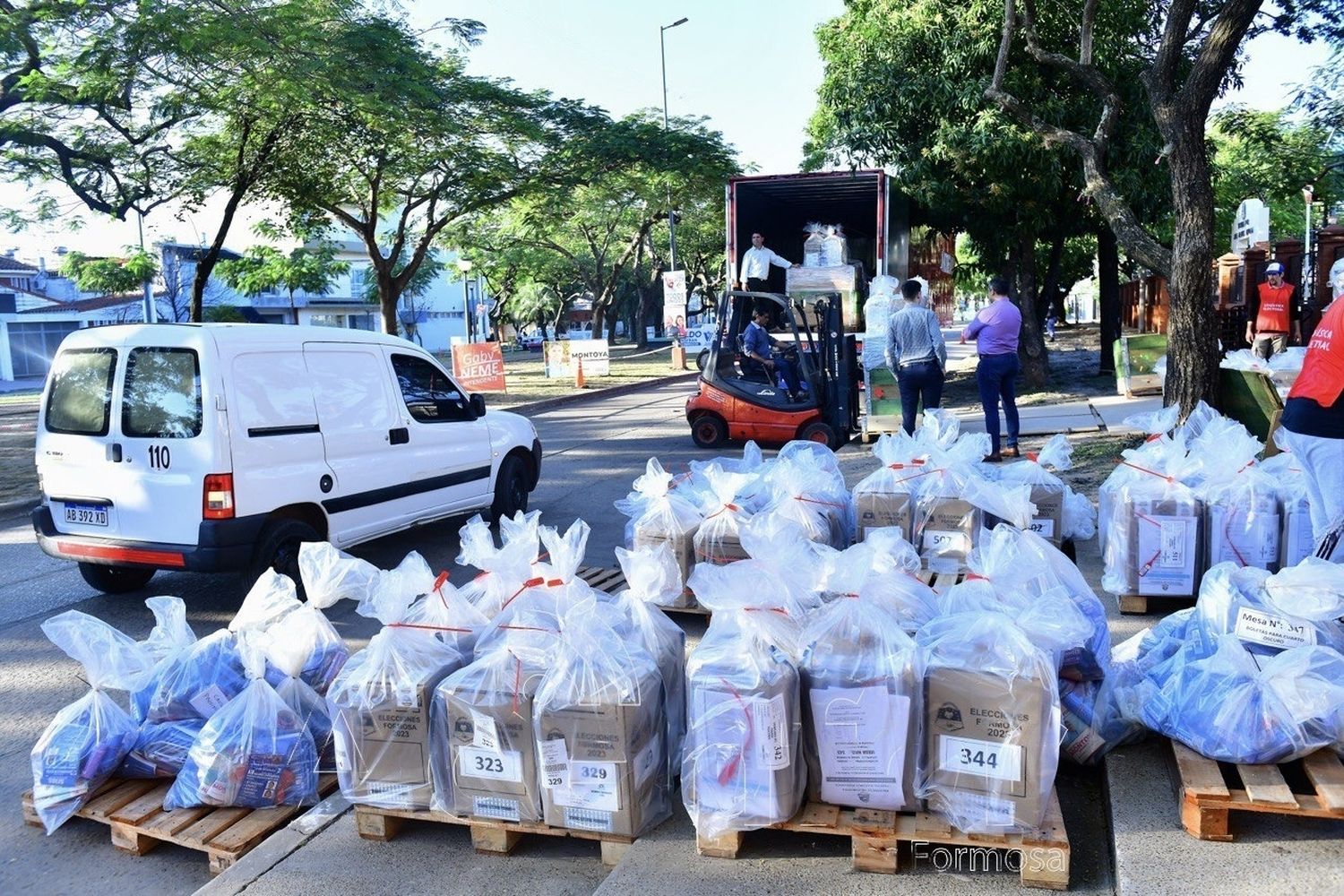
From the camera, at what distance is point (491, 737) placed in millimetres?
3248

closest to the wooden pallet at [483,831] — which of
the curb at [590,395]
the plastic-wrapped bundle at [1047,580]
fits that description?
the plastic-wrapped bundle at [1047,580]

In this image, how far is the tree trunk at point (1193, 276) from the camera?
8594 mm

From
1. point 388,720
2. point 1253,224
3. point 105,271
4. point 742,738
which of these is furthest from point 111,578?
point 105,271

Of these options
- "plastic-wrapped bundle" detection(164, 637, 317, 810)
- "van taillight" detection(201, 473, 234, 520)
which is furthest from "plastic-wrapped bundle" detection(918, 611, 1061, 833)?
"van taillight" detection(201, 473, 234, 520)

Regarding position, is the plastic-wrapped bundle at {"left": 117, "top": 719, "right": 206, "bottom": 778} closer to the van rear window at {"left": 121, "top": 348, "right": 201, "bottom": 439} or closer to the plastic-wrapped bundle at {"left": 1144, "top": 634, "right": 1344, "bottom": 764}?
the van rear window at {"left": 121, "top": 348, "right": 201, "bottom": 439}

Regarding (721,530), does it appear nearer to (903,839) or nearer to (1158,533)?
(1158,533)

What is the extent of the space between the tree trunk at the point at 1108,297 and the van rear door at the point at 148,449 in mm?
16212

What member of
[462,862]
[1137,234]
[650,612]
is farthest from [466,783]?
[1137,234]

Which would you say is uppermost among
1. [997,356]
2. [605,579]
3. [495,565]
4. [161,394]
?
[161,394]

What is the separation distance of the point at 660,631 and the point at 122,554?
3.99 metres

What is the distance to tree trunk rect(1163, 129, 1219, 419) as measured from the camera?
8.59 meters

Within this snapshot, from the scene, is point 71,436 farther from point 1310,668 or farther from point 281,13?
point 281,13

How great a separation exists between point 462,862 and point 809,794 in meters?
1.16

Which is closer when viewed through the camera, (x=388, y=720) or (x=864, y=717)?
(x=864, y=717)
